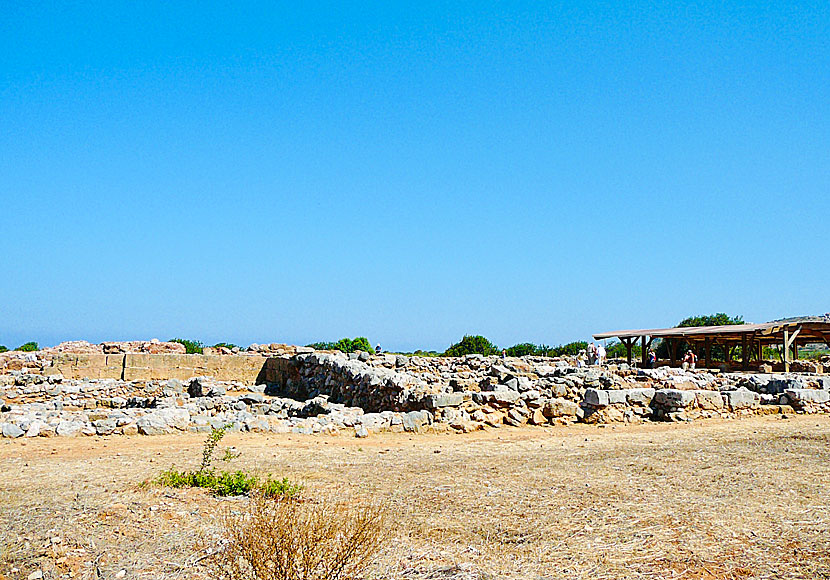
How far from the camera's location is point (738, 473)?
753cm

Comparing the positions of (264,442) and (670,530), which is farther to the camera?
(264,442)

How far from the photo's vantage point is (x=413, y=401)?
13.4 metres

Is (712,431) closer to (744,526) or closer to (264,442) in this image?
(744,526)

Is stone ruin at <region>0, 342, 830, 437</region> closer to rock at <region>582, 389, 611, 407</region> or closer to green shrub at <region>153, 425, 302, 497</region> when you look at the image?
rock at <region>582, 389, 611, 407</region>

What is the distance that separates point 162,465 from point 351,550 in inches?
184

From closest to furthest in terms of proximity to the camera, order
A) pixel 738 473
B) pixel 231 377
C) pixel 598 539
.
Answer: pixel 598 539, pixel 738 473, pixel 231 377

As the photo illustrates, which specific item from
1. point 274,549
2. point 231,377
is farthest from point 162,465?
point 231,377

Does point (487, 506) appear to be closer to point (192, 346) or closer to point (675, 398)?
point (675, 398)

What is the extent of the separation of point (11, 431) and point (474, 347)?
32298 mm

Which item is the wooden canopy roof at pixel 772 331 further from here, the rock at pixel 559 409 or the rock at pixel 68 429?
the rock at pixel 68 429

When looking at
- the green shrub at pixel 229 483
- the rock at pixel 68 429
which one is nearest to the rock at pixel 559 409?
the green shrub at pixel 229 483

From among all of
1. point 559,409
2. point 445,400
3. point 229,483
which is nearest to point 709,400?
point 559,409

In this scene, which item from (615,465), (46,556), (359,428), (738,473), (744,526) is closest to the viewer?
(46,556)

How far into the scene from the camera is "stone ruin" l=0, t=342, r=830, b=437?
1186 centimetres
